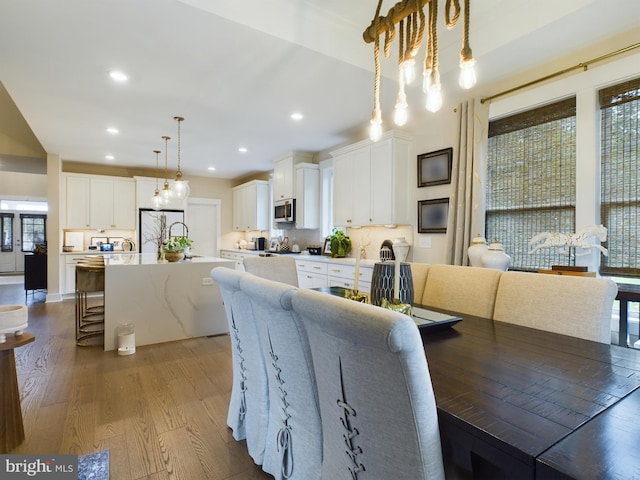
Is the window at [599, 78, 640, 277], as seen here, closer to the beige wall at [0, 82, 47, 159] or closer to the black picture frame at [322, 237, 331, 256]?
the black picture frame at [322, 237, 331, 256]

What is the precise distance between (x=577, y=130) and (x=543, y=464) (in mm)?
2839

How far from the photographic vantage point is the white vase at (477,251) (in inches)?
111

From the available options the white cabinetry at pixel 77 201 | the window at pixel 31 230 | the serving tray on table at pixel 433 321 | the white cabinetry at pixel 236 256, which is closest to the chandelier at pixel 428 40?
the serving tray on table at pixel 433 321

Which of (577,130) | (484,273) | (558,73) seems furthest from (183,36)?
(577,130)

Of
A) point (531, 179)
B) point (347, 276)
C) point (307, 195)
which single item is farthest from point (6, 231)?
point (531, 179)

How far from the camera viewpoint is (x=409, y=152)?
4.09 meters

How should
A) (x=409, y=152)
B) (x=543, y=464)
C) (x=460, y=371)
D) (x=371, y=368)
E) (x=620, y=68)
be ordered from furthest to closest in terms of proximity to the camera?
(x=409, y=152) < (x=620, y=68) < (x=460, y=371) < (x=371, y=368) < (x=543, y=464)

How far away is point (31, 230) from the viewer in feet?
38.7

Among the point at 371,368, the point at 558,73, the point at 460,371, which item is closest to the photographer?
the point at 371,368

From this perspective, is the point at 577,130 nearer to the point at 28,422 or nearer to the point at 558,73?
the point at 558,73

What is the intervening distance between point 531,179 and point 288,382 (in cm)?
281

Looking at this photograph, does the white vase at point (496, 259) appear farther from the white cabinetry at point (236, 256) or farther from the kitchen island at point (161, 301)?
the white cabinetry at point (236, 256)

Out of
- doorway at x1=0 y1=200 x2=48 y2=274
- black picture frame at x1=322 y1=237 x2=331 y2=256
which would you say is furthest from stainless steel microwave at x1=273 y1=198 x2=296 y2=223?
doorway at x1=0 y1=200 x2=48 y2=274

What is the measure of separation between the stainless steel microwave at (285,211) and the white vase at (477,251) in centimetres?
339
